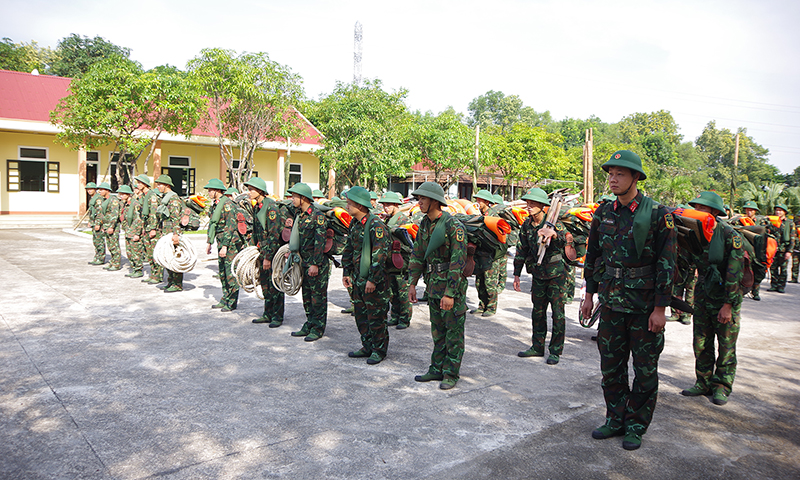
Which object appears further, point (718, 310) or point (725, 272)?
point (718, 310)

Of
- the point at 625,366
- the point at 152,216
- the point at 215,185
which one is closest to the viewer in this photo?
the point at 625,366

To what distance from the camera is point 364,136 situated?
2483cm

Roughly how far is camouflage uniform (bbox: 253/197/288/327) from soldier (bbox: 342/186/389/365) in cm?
168

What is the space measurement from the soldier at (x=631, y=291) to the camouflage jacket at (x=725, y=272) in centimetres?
136

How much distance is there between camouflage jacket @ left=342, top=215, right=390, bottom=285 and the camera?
20.1 ft

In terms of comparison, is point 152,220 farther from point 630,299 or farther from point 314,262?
point 630,299

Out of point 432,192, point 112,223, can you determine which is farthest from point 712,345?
point 112,223

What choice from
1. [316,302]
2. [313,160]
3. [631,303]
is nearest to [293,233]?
[316,302]

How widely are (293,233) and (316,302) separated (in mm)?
962

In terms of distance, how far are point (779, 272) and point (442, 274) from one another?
1094cm

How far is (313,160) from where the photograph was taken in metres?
30.9

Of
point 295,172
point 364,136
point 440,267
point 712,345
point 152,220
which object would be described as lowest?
point 712,345

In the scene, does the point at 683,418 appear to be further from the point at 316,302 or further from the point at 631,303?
the point at 316,302

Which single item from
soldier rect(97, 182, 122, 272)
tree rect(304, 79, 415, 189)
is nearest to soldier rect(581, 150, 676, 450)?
soldier rect(97, 182, 122, 272)
